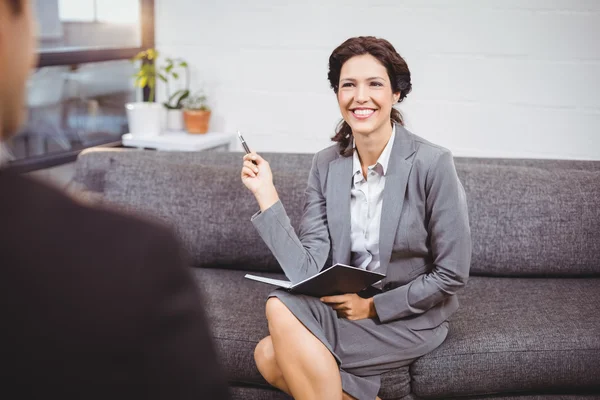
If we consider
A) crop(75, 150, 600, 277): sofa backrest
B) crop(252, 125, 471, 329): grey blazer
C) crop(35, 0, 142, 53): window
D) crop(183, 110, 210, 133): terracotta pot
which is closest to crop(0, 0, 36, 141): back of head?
crop(252, 125, 471, 329): grey blazer

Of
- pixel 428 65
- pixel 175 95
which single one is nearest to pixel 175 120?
pixel 175 95

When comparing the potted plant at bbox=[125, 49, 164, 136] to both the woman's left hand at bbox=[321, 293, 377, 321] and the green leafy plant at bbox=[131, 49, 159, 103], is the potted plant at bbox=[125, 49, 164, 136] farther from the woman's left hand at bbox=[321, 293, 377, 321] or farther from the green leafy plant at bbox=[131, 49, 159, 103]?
the woman's left hand at bbox=[321, 293, 377, 321]

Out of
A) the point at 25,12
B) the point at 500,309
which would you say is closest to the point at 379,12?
the point at 500,309

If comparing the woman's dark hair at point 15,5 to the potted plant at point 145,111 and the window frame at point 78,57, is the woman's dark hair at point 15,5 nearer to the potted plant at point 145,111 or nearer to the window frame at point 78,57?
the window frame at point 78,57

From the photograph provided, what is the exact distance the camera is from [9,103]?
0.46m

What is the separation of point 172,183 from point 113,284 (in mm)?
2217

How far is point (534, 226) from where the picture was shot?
2.51 m

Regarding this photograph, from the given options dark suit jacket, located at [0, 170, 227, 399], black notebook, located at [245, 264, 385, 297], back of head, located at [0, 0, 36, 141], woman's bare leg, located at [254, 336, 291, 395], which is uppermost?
back of head, located at [0, 0, 36, 141]

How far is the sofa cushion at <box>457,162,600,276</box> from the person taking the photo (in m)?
2.51

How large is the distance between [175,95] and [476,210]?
2136 millimetres

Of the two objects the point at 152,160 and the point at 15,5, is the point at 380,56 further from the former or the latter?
the point at 15,5

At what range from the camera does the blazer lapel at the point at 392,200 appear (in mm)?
2061

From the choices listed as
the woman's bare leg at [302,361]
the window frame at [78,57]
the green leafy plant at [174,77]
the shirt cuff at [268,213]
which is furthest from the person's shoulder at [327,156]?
the green leafy plant at [174,77]

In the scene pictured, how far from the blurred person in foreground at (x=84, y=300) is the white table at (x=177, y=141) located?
3.30m
